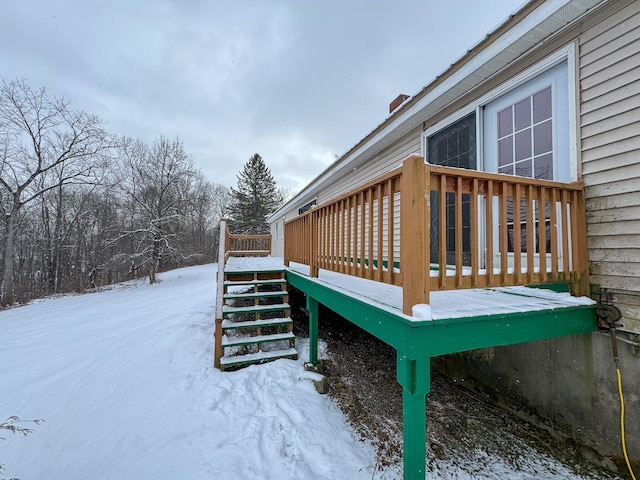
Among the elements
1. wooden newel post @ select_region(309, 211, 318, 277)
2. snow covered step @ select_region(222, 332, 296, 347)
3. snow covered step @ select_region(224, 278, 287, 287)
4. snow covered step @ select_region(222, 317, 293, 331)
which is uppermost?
wooden newel post @ select_region(309, 211, 318, 277)

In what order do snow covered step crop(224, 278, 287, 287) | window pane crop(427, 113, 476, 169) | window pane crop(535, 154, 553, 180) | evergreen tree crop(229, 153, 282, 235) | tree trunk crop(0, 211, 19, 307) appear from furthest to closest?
evergreen tree crop(229, 153, 282, 235)
tree trunk crop(0, 211, 19, 307)
snow covered step crop(224, 278, 287, 287)
window pane crop(427, 113, 476, 169)
window pane crop(535, 154, 553, 180)

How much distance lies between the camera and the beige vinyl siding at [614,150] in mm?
1965

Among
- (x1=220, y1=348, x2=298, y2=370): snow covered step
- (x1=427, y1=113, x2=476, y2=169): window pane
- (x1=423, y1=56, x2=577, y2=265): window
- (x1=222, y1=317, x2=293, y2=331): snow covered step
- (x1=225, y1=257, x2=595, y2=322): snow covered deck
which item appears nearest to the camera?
(x1=225, y1=257, x2=595, y2=322): snow covered deck

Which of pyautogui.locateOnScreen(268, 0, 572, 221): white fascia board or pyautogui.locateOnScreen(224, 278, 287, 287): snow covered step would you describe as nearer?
pyautogui.locateOnScreen(268, 0, 572, 221): white fascia board

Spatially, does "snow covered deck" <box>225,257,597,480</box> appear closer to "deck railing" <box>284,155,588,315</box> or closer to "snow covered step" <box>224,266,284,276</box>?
"deck railing" <box>284,155,588,315</box>

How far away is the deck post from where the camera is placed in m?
1.67

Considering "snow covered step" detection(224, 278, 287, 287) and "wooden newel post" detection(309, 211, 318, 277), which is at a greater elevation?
"wooden newel post" detection(309, 211, 318, 277)

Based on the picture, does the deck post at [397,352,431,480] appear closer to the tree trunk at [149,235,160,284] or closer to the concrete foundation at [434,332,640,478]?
the concrete foundation at [434,332,640,478]

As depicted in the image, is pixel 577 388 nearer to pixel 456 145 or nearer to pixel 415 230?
pixel 415 230

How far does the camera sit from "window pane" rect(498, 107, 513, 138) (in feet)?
9.66

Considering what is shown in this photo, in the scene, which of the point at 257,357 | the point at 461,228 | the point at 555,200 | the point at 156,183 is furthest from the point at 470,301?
the point at 156,183

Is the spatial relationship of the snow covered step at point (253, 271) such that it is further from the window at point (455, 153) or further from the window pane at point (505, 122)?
the window pane at point (505, 122)

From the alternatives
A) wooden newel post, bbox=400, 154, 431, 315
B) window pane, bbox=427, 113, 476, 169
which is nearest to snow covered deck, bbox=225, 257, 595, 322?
wooden newel post, bbox=400, 154, 431, 315

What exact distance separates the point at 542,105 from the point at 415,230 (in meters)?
2.26
